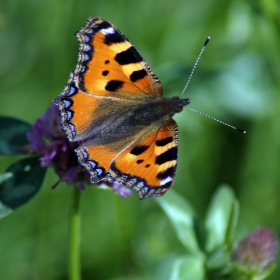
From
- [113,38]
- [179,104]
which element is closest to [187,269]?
[179,104]

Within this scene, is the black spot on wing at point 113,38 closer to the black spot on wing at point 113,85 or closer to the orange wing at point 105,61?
the orange wing at point 105,61

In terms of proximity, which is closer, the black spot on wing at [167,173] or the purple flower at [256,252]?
the black spot on wing at [167,173]

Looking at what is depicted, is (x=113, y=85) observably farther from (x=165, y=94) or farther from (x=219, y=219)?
(x=165, y=94)

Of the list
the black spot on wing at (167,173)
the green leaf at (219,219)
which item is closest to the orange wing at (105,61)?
the black spot on wing at (167,173)

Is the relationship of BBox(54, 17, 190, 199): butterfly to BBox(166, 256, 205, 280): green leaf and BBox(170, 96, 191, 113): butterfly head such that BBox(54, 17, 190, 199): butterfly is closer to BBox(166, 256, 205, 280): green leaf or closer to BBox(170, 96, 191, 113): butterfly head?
BBox(170, 96, 191, 113): butterfly head

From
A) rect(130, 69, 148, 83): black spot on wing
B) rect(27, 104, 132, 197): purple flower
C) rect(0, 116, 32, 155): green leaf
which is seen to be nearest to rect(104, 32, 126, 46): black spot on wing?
rect(130, 69, 148, 83): black spot on wing

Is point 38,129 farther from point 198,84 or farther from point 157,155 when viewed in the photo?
point 198,84

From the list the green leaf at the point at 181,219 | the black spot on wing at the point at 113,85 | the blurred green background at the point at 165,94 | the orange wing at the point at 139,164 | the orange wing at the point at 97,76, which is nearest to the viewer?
the orange wing at the point at 139,164
